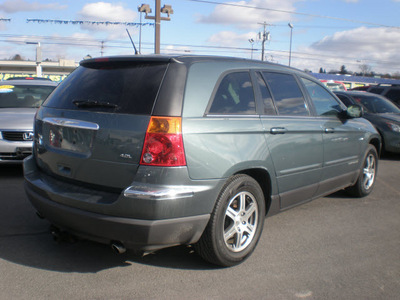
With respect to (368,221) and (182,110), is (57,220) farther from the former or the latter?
(368,221)

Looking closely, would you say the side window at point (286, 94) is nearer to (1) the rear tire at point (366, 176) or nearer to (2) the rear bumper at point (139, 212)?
(2) the rear bumper at point (139, 212)

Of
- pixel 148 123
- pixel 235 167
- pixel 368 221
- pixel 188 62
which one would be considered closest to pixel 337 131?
pixel 368 221

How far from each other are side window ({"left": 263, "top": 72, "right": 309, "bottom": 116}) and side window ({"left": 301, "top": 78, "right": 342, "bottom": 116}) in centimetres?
27

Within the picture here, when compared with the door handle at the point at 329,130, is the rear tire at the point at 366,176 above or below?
below

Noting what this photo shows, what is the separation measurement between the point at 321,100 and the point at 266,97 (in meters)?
1.26

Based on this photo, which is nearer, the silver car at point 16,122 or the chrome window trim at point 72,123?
the chrome window trim at point 72,123

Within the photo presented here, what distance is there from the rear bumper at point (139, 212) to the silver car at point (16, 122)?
10.7ft

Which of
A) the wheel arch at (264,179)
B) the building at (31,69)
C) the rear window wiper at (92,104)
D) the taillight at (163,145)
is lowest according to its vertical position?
the wheel arch at (264,179)

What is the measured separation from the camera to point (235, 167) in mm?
3400

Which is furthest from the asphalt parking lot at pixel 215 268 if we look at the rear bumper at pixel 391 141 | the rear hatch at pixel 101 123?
the rear bumper at pixel 391 141

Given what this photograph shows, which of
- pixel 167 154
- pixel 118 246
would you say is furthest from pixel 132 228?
pixel 167 154

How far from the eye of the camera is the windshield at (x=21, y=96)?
7.42 m

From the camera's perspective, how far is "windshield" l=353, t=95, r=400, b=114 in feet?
35.4

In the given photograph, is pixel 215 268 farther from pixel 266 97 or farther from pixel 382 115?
pixel 382 115
